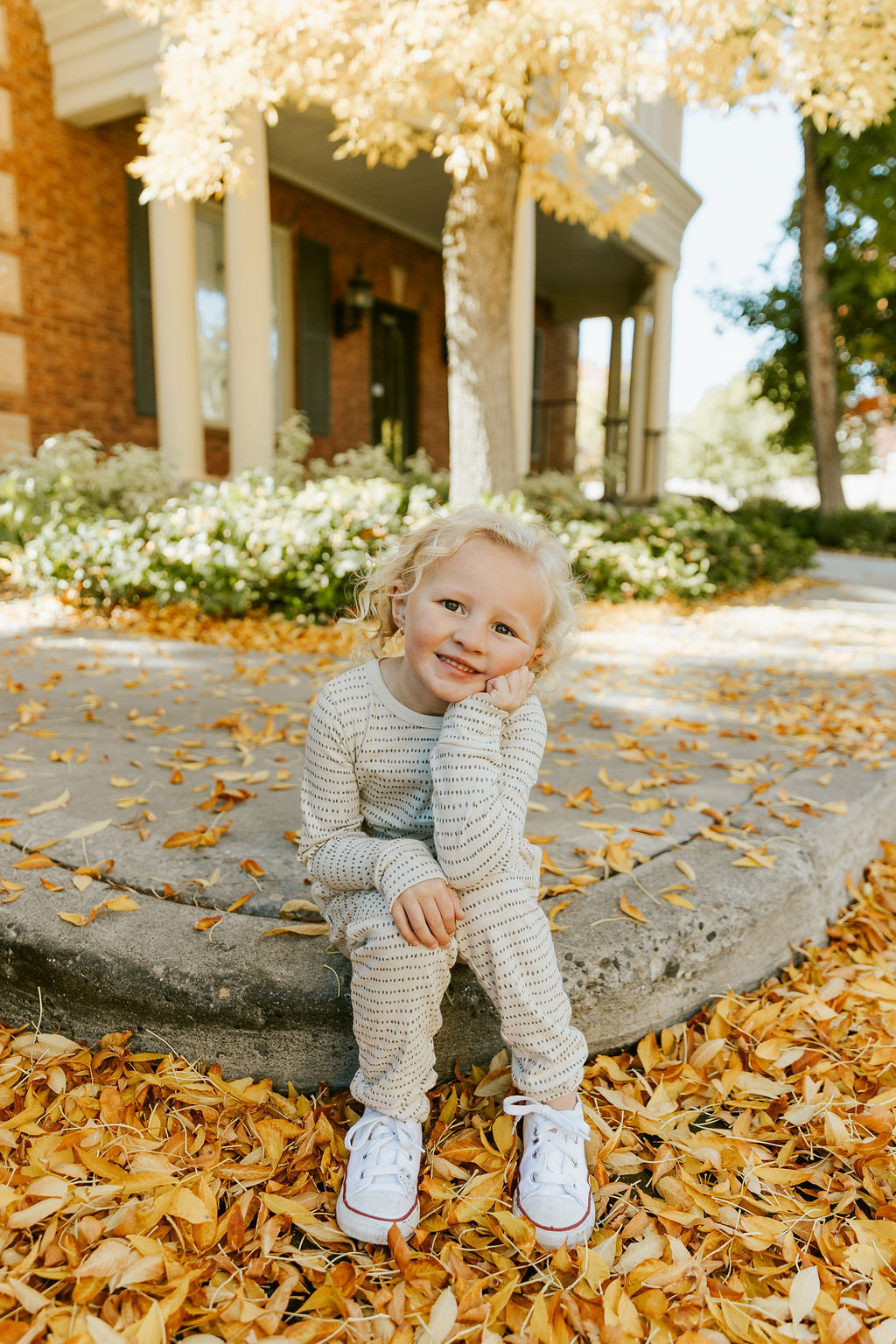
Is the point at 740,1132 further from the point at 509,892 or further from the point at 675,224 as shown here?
the point at 675,224

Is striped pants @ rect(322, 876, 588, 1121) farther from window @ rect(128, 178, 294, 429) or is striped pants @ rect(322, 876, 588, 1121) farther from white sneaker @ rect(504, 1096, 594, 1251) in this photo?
window @ rect(128, 178, 294, 429)

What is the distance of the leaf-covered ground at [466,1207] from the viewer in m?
1.15

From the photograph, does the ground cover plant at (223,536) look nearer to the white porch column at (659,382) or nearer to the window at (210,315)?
the window at (210,315)

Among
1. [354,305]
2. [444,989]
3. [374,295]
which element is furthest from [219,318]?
[444,989]

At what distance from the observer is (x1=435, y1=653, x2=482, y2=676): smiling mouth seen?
1453 millimetres

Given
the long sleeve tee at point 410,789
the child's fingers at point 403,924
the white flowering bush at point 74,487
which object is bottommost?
the child's fingers at point 403,924

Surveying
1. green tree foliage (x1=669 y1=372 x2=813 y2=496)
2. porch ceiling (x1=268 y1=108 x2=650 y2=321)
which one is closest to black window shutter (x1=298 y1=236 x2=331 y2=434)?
porch ceiling (x1=268 y1=108 x2=650 y2=321)

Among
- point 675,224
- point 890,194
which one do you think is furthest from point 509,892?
point 890,194

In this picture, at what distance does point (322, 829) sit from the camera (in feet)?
4.99

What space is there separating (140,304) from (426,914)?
7.86 meters

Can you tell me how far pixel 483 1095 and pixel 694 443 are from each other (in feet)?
161

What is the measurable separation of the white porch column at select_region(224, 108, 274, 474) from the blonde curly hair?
5095mm

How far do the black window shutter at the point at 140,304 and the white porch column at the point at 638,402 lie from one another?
6.17 m

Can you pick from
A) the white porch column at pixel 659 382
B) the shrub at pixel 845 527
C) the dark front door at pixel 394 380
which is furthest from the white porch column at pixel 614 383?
the dark front door at pixel 394 380
